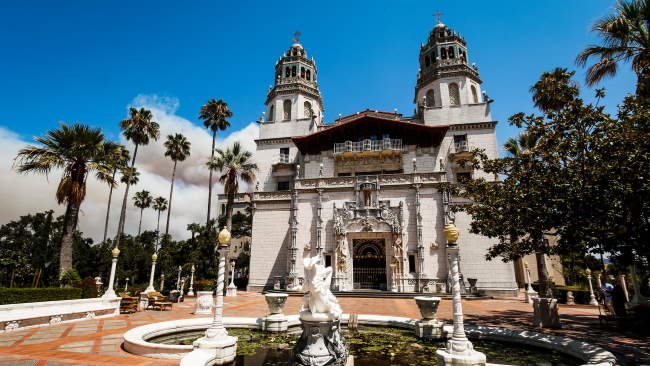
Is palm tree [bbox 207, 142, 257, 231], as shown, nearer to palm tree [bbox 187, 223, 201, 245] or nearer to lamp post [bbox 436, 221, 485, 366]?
palm tree [bbox 187, 223, 201, 245]

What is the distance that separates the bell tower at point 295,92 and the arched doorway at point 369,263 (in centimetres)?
1519

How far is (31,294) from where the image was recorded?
12.5 meters

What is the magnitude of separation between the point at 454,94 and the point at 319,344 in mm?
32871

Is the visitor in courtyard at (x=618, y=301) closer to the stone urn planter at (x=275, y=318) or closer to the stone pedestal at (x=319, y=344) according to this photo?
the stone pedestal at (x=319, y=344)

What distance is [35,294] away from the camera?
12555 millimetres

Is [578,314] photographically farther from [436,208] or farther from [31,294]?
[31,294]

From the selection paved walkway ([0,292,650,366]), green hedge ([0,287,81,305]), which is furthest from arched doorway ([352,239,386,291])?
green hedge ([0,287,81,305])

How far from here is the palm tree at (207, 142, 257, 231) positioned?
29.1 m

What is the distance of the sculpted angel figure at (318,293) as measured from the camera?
6.40 metres

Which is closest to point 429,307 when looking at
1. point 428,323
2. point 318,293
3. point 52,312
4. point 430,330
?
point 428,323

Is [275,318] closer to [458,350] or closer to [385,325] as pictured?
[385,325]

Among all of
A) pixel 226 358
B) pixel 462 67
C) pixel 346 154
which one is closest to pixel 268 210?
pixel 346 154

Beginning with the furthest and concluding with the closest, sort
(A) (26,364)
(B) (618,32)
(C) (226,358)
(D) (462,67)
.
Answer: (D) (462,67) → (B) (618,32) → (C) (226,358) → (A) (26,364)

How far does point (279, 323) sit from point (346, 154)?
21.7m
